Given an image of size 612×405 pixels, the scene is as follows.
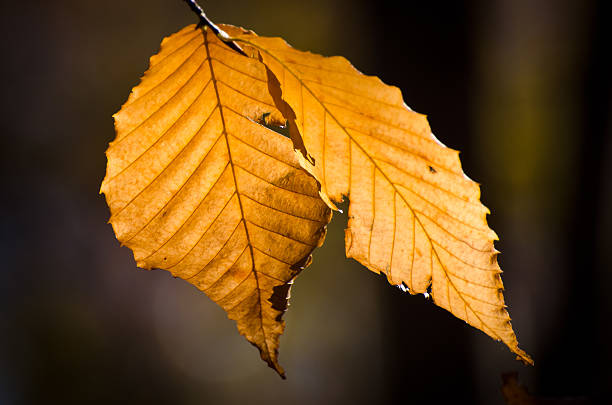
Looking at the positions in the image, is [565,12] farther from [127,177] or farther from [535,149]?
[127,177]

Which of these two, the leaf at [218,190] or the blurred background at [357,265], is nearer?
the leaf at [218,190]

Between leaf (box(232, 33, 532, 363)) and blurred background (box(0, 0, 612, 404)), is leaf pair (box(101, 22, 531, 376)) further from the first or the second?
blurred background (box(0, 0, 612, 404))

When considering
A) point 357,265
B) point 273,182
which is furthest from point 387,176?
point 357,265

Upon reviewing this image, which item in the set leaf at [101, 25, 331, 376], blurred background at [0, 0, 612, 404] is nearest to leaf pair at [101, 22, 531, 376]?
leaf at [101, 25, 331, 376]

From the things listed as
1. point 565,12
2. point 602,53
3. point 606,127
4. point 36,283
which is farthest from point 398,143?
point 36,283

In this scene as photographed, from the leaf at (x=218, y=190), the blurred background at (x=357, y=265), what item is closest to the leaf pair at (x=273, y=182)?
the leaf at (x=218, y=190)

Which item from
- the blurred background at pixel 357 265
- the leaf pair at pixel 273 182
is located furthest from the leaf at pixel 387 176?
the blurred background at pixel 357 265

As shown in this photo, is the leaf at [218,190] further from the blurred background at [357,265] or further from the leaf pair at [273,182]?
the blurred background at [357,265]
